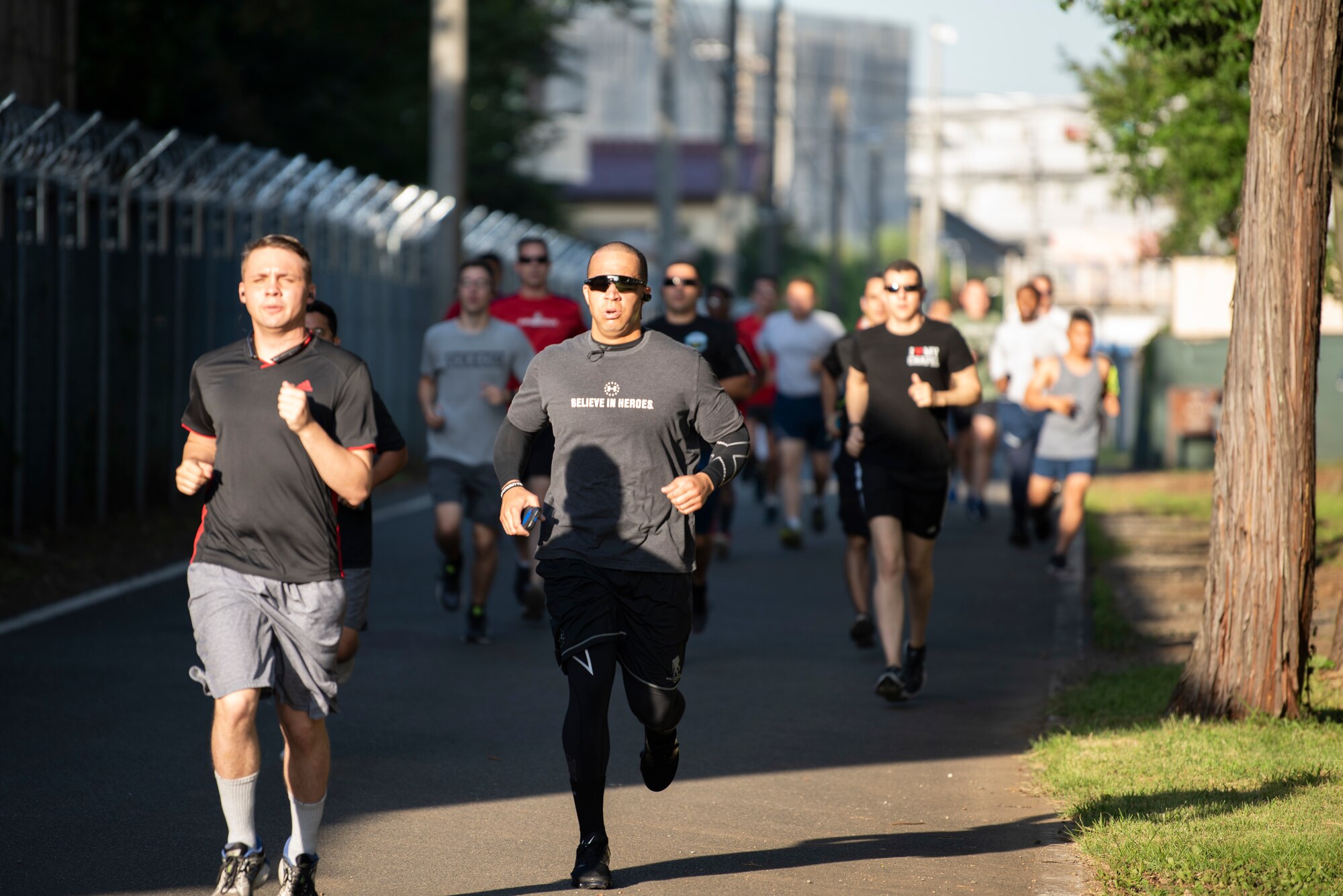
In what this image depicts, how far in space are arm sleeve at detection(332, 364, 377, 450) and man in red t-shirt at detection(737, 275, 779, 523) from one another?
1061 centimetres

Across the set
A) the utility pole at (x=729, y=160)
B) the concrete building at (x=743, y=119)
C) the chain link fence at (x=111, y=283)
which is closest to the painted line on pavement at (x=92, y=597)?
the chain link fence at (x=111, y=283)

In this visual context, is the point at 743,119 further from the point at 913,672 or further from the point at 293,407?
the point at 293,407

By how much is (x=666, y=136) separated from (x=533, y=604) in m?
20.7

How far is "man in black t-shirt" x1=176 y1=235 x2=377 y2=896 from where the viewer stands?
4.89 metres

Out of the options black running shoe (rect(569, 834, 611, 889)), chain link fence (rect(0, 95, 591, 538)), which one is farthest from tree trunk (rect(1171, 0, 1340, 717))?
chain link fence (rect(0, 95, 591, 538))

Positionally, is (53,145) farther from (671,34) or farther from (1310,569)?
(671,34)

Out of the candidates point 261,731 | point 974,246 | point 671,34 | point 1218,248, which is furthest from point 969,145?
point 261,731

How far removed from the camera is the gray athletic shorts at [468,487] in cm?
985

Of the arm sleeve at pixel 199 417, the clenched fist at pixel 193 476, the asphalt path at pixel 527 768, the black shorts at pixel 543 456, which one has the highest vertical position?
the arm sleeve at pixel 199 417

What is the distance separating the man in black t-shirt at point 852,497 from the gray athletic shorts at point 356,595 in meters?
2.76

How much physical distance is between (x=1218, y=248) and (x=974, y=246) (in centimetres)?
5768

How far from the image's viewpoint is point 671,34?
30.7 metres

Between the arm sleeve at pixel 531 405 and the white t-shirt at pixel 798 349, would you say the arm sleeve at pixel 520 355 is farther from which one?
the white t-shirt at pixel 798 349

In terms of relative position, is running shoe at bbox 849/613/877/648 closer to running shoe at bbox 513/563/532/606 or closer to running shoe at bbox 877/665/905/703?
running shoe at bbox 877/665/905/703
